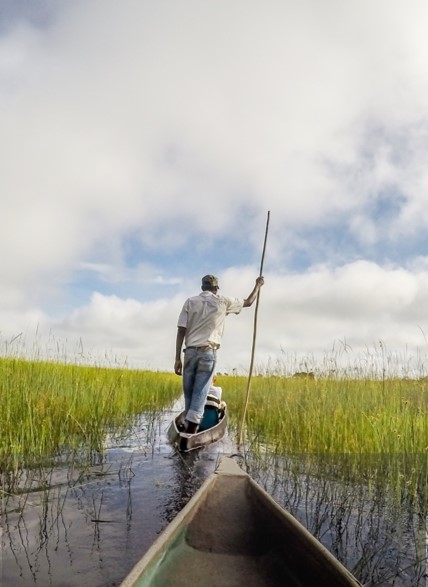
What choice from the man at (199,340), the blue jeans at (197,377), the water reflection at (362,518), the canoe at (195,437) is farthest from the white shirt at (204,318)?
the water reflection at (362,518)

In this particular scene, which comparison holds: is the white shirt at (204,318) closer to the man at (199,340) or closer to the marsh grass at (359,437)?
the man at (199,340)

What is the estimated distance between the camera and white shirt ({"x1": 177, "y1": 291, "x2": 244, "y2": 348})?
6.68m

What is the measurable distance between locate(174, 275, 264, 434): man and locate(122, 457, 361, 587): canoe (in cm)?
323

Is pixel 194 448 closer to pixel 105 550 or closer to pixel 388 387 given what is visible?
pixel 105 550

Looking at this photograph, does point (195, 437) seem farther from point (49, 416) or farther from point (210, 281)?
point (210, 281)

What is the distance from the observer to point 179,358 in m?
7.18

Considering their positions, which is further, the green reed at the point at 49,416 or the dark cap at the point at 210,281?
the dark cap at the point at 210,281

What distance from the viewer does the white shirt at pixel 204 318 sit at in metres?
6.68

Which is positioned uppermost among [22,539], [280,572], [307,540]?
[307,540]

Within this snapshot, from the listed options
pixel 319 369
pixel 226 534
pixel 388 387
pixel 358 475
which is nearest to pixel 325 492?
pixel 358 475

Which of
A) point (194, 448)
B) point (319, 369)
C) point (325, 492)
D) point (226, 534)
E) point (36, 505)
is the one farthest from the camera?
point (319, 369)

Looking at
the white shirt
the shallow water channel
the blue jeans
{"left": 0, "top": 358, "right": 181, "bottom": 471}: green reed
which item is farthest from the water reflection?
{"left": 0, "top": 358, "right": 181, "bottom": 471}: green reed

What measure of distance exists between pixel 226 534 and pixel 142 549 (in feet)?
2.33

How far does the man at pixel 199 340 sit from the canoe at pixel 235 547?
127 inches
